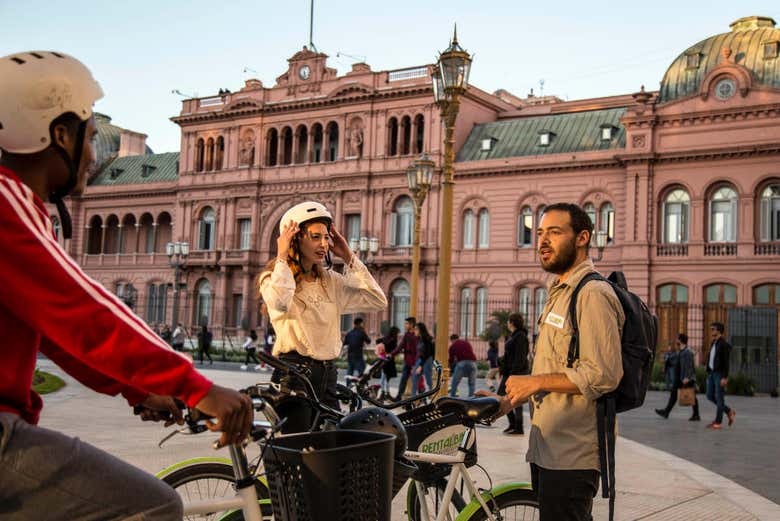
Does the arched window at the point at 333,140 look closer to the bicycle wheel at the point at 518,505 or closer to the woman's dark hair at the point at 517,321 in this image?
the woman's dark hair at the point at 517,321

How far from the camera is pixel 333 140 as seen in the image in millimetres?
46781

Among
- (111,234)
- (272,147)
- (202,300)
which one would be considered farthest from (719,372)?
(111,234)

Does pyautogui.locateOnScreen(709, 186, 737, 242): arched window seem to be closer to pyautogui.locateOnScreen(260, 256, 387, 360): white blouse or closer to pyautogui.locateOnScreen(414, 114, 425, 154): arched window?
pyautogui.locateOnScreen(414, 114, 425, 154): arched window

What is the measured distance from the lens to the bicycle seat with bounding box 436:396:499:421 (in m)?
3.93

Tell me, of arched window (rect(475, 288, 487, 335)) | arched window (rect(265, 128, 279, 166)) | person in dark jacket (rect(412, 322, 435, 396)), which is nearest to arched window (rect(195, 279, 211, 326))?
arched window (rect(265, 128, 279, 166))

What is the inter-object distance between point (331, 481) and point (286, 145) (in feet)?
153

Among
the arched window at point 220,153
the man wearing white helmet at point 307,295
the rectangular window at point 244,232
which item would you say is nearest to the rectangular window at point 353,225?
the rectangular window at point 244,232

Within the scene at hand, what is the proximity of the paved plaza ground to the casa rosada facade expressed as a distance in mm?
18888

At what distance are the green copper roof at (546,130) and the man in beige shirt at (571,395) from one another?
36.2 meters

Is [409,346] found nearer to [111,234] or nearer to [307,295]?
[307,295]

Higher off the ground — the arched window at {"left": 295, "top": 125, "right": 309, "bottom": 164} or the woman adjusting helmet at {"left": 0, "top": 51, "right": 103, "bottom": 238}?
the arched window at {"left": 295, "top": 125, "right": 309, "bottom": 164}

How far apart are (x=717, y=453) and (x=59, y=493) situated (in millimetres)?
11147

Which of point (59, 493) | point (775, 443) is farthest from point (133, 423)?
point (59, 493)

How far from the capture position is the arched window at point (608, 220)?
38.2 metres
